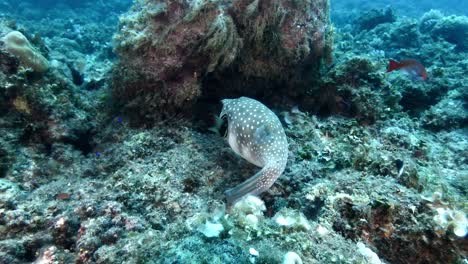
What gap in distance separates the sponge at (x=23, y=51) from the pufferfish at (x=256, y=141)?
3551mm

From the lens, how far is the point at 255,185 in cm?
371

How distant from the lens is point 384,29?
17.5 meters

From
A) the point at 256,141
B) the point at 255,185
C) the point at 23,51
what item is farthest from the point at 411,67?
the point at 23,51

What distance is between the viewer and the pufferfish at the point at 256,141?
3.73m

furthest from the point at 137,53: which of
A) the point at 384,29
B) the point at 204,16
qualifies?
the point at 384,29

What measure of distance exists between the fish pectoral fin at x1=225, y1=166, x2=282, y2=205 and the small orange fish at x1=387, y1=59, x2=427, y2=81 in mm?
5057

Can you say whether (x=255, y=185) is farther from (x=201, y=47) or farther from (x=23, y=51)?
(x=23, y=51)

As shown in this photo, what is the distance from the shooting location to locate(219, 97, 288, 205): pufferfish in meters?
3.73

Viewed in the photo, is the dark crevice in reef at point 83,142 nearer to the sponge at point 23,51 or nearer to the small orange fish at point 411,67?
the sponge at point 23,51

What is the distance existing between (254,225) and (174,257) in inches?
32.0

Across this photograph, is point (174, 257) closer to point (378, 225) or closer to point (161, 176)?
point (161, 176)

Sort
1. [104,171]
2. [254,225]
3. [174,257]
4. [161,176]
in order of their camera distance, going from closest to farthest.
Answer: [174,257] < [254,225] < [161,176] < [104,171]

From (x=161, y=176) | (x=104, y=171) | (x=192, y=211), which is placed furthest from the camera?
(x=104, y=171)

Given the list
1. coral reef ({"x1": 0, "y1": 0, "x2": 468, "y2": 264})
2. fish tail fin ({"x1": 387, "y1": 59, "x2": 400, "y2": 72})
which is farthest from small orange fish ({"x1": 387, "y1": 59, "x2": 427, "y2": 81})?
coral reef ({"x1": 0, "y1": 0, "x2": 468, "y2": 264})
